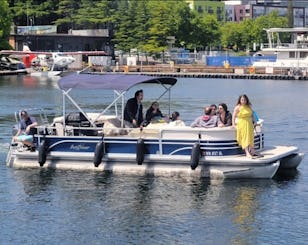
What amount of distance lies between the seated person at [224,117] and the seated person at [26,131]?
258 inches

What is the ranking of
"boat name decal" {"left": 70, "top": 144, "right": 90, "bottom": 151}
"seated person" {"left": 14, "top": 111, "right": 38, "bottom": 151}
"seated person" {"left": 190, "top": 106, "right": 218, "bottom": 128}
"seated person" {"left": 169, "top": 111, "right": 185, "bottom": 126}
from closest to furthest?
"seated person" {"left": 190, "top": 106, "right": 218, "bottom": 128}, "seated person" {"left": 169, "top": 111, "right": 185, "bottom": 126}, "boat name decal" {"left": 70, "top": 144, "right": 90, "bottom": 151}, "seated person" {"left": 14, "top": 111, "right": 38, "bottom": 151}

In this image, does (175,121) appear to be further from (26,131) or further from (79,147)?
(26,131)

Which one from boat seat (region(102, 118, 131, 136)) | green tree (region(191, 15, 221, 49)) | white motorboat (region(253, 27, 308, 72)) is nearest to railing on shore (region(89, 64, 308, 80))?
white motorboat (region(253, 27, 308, 72))

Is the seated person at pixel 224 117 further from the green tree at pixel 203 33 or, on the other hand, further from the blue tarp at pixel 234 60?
the green tree at pixel 203 33

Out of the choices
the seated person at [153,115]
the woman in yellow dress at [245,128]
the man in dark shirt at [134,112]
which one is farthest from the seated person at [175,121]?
the woman in yellow dress at [245,128]

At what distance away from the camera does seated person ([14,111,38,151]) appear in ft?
86.5

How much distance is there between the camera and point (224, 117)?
24.7 m

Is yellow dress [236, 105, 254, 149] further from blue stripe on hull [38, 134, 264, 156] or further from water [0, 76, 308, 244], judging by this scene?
water [0, 76, 308, 244]

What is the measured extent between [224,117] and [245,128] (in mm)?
1112

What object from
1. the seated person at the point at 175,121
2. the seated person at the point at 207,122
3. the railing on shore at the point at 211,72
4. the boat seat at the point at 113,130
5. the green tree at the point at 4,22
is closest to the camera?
the seated person at the point at 207,122

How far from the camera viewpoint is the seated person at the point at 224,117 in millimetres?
24547

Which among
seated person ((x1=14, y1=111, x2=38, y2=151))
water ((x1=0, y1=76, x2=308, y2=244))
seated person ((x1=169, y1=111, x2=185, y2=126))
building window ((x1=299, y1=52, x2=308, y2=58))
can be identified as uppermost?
building window ((x1=299, y1=52, x2=308, y2=58))

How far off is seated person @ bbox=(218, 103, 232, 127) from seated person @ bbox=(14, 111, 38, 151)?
6552mm

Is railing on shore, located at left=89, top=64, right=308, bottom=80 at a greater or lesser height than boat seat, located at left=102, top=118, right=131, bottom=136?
lesser
